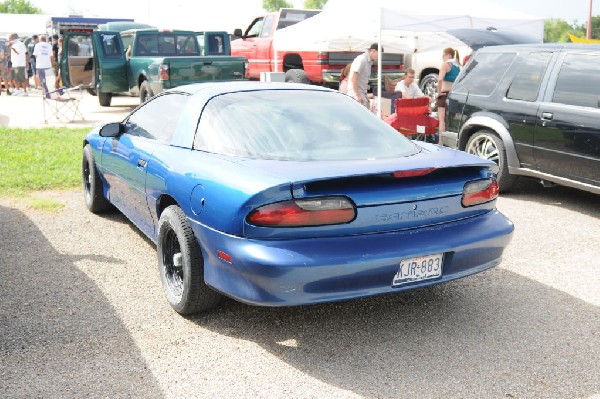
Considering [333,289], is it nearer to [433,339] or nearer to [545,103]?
[433,339]

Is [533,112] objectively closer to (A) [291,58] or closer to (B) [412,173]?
(B) [412,173]

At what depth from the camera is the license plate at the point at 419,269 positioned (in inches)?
141

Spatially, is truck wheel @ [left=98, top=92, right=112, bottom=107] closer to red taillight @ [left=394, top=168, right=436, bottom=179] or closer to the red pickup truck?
the red pickup truck

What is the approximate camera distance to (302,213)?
134 inches

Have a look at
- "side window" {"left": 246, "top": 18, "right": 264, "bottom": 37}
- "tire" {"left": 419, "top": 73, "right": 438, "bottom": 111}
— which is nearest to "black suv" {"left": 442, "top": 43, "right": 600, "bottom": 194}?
"tire" {"left": 419, "top": 73, "right": 438, "bottom": 111}

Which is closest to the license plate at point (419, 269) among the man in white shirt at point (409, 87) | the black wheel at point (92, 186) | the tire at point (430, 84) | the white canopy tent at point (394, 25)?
the black wheel at point (92, 186)

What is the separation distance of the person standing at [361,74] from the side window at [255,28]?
704 centimetres

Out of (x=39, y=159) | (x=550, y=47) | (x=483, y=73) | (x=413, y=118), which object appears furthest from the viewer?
(x=413, y=118)

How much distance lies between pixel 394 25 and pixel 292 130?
8863mm

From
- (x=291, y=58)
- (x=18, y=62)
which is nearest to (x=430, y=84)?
(x=291, y=58)

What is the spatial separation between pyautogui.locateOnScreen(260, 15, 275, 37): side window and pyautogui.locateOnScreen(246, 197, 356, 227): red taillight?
14759mm

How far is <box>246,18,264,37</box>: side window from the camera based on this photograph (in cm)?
1823

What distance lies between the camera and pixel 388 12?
12383mm

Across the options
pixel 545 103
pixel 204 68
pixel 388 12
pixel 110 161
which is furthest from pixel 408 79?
pixel 110 161
